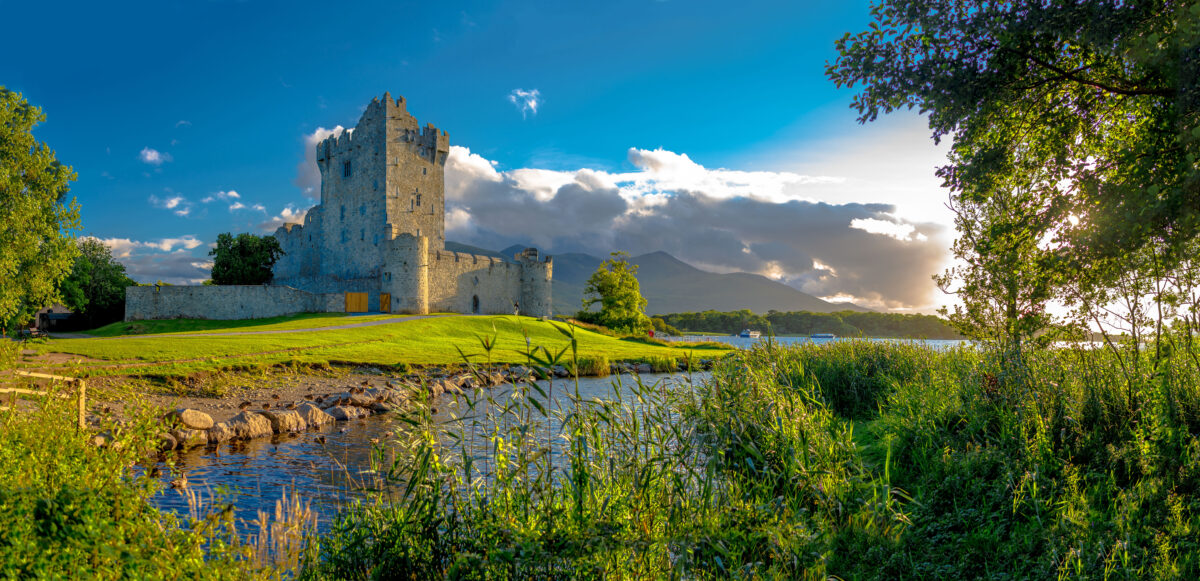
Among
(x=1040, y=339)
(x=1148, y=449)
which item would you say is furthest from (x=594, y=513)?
(x=1040, y=339)

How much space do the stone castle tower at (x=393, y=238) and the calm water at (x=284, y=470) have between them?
38803mm

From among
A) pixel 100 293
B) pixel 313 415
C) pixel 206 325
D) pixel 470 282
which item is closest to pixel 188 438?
pixel 313 415

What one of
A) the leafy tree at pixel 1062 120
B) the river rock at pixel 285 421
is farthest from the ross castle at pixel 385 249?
the leafy tree at pixel 1062 120

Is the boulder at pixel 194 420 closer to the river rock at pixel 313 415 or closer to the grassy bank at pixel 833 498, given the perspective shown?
the river rock at pixel 313 415

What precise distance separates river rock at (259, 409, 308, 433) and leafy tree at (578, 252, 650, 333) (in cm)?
4109

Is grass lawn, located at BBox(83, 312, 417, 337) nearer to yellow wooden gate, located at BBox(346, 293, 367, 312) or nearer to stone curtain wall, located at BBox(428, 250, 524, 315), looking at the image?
yellow wooden gate, located at BBox(346, 293, 367, 312)

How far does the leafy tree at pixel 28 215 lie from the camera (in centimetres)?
1856

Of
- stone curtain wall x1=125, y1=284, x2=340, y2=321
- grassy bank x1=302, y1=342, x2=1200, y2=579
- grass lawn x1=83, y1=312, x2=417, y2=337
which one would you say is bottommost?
grassy bank x1=302, y1=342, x2=1200, y2=579

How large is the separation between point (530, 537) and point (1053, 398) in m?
6.33

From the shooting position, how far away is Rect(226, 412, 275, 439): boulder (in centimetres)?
1259

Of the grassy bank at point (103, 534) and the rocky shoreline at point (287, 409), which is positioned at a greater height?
the grassy bank at point (103, 534)

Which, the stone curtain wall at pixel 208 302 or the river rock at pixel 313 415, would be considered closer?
the river rock at pixel 313 415

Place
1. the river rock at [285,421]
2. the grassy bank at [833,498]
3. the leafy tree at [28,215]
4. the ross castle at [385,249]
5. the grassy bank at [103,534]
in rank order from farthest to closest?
the ross castle at [385,249]
the leafy tree at [28,215]
the river rock at [285,421]
the grassy bank at [833,498]
the grassy bank at [103,534]

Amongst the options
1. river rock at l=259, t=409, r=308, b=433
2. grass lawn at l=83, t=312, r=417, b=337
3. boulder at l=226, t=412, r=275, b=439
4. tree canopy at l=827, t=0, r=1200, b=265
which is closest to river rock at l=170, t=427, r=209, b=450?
boulder at l=226, t=412, r=275, b=439
